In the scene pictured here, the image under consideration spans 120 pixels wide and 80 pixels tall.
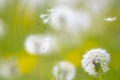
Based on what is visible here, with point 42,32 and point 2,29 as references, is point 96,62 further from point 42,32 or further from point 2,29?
point 2,29

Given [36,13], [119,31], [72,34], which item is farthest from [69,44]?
[36,13]

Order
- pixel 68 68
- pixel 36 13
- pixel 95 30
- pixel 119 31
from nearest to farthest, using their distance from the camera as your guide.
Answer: pixel 68 68, pixel 119 31, pixel 95 30, pixel 36 13

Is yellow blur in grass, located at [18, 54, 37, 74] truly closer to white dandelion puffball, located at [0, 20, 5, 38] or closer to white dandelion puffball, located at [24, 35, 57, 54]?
white dandelion puffball, located at [24, 35, 57, 54]

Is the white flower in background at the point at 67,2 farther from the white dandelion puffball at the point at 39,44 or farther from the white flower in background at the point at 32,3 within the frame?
the white dandelion puffball at the point at 39,44

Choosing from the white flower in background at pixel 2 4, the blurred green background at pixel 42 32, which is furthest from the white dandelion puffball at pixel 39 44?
the white flower in background at pixel 2 4

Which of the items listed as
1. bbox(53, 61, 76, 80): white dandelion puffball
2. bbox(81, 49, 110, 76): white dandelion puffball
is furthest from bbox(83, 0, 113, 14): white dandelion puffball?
bbox(81, 49, 110, 76): white dandelion puffball

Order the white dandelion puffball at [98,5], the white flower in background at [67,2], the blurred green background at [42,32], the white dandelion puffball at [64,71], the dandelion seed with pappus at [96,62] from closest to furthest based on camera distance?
the dandelion seed with pappus at [96,62]
the white dandelion puffball at [64,71]
the blurred green background at [42,32]
the white dandelion puffball at [98,5]
the white flower in background at [67,2]

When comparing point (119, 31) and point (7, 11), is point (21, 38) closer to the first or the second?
point (7, 11)
